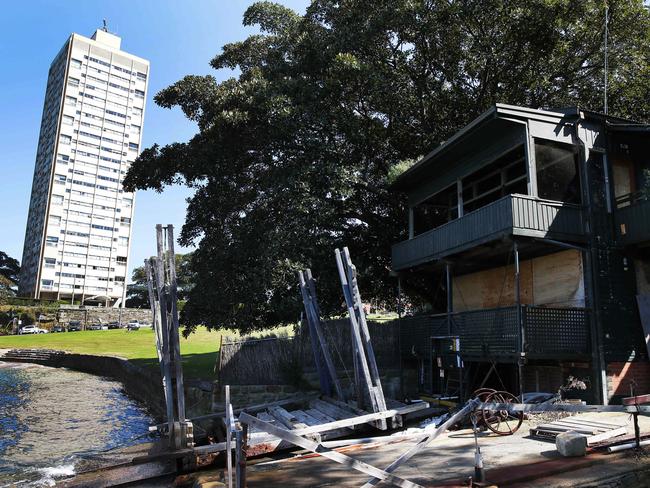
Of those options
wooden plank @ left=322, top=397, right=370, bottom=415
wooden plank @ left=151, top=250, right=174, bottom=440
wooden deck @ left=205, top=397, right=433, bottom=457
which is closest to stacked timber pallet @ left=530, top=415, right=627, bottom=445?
wooden deck @ left=205, top=397, right=433, bottom=457

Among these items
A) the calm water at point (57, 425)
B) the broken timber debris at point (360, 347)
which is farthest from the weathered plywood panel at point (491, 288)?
the calm water at point (57, 425)

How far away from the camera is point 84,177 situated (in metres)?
107

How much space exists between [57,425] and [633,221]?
19442 millimetres

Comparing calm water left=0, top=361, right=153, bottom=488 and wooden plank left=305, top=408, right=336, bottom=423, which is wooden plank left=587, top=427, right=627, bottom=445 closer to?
wooden plank left=305, top=408, right=336, bottom=423

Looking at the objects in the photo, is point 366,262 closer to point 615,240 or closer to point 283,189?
point 283,189

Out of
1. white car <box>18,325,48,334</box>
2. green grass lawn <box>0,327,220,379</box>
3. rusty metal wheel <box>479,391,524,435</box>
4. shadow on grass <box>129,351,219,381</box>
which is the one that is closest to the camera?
rusty metal wheel <box>479,391,524,435</box>

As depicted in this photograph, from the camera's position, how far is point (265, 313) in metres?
19.9

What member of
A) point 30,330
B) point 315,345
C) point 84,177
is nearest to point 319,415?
point 315,345

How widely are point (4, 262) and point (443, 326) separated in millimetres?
123028

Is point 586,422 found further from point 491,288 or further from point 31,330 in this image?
point 31,330

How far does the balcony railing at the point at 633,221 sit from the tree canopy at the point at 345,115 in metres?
9.54

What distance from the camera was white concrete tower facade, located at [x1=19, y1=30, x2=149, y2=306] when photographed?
101312 millimetres

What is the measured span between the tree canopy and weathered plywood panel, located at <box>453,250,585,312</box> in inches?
193

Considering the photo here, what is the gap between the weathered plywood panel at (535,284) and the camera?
14250 mm
